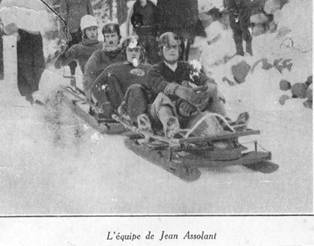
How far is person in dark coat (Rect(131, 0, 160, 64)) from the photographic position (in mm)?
1527

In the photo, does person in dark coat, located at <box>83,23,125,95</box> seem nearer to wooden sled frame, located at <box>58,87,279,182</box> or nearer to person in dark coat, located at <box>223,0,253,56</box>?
wooden sled frame, located at <box>58,87,279,182</box>

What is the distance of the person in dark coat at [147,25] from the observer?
153 centimetres

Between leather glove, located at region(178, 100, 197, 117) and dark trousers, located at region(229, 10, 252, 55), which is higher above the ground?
dark trousers, located at region(229, 10, 252, 55)

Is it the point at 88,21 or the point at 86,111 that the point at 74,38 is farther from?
the point at 86,111

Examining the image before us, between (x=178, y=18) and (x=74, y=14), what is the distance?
0.31 m

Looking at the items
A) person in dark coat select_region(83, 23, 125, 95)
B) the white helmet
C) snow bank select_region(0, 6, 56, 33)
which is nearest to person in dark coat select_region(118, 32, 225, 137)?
person in dark coat select_region(83, 23, 125, 95)

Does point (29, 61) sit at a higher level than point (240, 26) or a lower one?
lower

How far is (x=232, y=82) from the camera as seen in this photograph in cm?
154

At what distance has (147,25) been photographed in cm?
153

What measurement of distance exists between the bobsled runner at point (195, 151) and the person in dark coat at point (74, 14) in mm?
270

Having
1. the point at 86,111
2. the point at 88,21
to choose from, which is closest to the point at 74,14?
the point at 88,21

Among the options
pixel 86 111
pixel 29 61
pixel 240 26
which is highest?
pixel 240 26
